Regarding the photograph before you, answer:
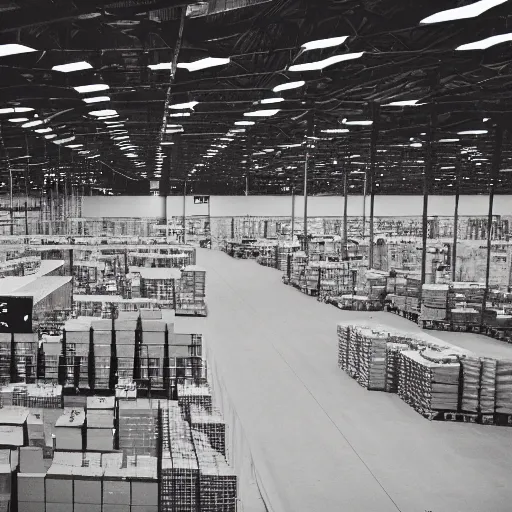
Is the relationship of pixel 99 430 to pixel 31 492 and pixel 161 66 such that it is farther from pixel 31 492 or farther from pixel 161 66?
pixel 161 66

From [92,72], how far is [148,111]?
4279mm

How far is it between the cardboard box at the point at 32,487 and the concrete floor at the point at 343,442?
234 centimetres

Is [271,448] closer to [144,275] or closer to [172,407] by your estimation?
[172,407]

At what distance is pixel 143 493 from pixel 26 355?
268 cm

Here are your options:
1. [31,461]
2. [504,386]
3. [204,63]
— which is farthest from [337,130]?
[31,461]

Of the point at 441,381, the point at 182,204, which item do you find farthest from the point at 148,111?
the point at 182,204

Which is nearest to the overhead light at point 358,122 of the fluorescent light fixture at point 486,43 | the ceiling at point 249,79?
Result: the ceiling at point 249,79

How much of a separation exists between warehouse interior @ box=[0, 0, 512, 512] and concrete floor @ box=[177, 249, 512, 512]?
0.04 metres

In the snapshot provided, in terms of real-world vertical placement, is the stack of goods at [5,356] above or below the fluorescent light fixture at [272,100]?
below

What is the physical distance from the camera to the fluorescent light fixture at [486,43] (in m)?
7.59

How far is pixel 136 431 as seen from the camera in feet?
16.8

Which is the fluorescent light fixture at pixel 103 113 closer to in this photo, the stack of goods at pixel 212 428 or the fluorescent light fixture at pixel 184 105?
the fluorescent light fixture at pixel 184 105

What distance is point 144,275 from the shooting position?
15086mm

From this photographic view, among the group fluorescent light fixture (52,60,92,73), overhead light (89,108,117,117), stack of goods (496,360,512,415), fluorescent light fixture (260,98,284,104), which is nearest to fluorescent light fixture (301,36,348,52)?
fluorescent light fixture (52,60,92,73)
